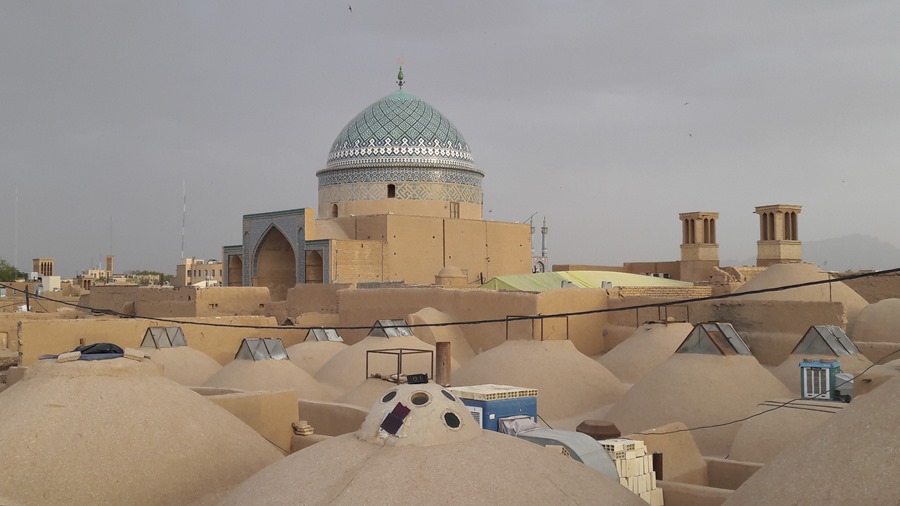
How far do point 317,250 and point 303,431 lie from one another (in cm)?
1880

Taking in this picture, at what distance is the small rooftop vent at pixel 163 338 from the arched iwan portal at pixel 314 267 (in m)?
10.1

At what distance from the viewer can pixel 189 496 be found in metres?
7.47

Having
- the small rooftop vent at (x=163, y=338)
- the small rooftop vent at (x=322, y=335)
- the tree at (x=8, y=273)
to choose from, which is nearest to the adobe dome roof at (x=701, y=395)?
the small rooftop vent at (x=322, y=335)

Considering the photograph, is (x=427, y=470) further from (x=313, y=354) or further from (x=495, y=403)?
(x=313, y=354)

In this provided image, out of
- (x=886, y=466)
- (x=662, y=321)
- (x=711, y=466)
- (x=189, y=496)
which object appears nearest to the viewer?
(x=886, y=466)

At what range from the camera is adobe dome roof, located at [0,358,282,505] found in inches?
288

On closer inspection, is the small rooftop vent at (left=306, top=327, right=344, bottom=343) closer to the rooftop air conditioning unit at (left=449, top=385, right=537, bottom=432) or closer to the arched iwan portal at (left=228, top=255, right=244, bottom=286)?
the rooftop air conditioning unit at (left=449, top=385, right=537, bottom=432)

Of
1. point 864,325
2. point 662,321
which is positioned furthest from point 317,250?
point 864,325

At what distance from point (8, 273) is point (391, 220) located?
45.1m

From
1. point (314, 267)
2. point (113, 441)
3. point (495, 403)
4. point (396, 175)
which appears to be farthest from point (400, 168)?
point (113, 441)

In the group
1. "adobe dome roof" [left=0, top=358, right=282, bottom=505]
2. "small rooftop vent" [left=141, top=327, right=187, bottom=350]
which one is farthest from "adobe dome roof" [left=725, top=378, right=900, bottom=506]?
"small rooftop vent" [left=141, top=327, right=187, bottom=350]

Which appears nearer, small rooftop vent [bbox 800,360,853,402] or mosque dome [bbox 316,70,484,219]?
small rooftop vent [bbox 800,360,853,402]

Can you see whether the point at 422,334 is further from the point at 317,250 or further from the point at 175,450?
the point at 175,450

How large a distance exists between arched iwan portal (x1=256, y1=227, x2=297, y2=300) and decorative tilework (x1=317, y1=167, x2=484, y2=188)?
3144mm
